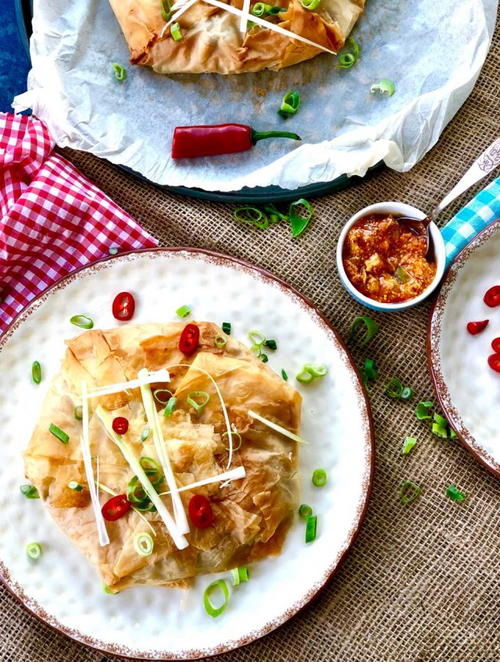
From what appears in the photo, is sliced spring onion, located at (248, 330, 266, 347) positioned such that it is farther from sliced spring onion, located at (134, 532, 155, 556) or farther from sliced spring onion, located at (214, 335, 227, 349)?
sliced spring onion, located at (134, 532, 155, 556)

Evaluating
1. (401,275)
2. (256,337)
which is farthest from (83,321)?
(401,275)

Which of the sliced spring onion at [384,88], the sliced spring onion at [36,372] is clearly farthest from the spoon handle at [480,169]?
the sliced spring onion at [36,372]

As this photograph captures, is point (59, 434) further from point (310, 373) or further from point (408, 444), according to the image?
point (408, 444)

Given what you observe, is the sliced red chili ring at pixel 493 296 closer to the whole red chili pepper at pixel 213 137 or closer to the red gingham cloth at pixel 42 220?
the whole red chili pepper at pixel 213 137

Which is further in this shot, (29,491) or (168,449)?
(29,491)

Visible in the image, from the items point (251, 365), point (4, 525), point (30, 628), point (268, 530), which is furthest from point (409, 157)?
point (30, 628)

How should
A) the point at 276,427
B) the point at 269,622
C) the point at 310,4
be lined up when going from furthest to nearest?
the point at 310,4
the point at 269,622
the point at 276,427

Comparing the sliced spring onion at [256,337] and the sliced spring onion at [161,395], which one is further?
the sliced spring onion at [256,337]

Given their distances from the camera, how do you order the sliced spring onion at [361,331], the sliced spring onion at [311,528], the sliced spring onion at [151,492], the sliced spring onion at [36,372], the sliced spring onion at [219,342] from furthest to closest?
1. the sliced spring onion at [361,331]
2. the sliced spring onion at [36,372]
3. the sliced spring onion at [311,528]
4. the sliced spring onion at [219,342]
5. the sliced spring onion at [151,492]
